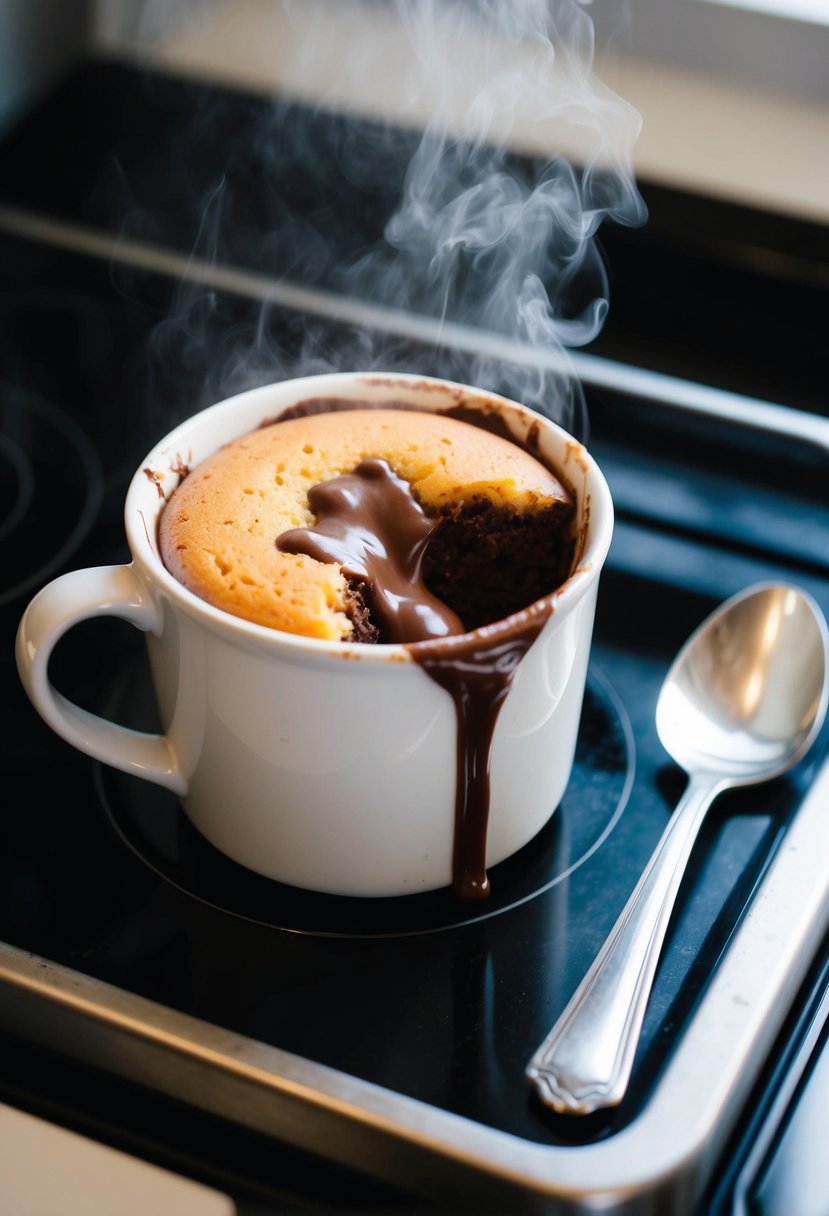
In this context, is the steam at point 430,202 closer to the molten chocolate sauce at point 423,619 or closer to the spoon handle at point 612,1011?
the molten chocolate sauce at point 423,619

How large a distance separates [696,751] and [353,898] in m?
0.24

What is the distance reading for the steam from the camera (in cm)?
105

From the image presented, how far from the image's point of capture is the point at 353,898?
2.35 ft

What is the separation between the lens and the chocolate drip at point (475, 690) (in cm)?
62

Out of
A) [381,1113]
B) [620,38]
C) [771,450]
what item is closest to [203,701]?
[381,1113]

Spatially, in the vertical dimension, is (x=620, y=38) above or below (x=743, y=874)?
above

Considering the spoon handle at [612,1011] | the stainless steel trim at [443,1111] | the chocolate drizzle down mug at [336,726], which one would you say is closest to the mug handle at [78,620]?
the chocolate drizzle down mug at [336,726]

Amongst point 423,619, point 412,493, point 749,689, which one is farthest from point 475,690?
point 749,689

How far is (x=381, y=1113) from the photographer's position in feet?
1.86

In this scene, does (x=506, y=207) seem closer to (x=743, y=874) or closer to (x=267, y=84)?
(x=267, y=84)

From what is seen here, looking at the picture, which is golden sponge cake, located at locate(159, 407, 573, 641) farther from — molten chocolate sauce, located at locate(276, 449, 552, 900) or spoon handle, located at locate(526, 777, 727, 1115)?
spoon handle, located at locate(526, 777, 727, 1115)

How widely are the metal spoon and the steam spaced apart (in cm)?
27

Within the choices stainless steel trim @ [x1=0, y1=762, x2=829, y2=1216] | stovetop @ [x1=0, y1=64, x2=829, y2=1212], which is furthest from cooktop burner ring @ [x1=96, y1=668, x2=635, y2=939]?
stainless steel trim @ [x1=0, y1=762, x2=829, y2=1216]

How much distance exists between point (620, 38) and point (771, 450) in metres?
0.40
